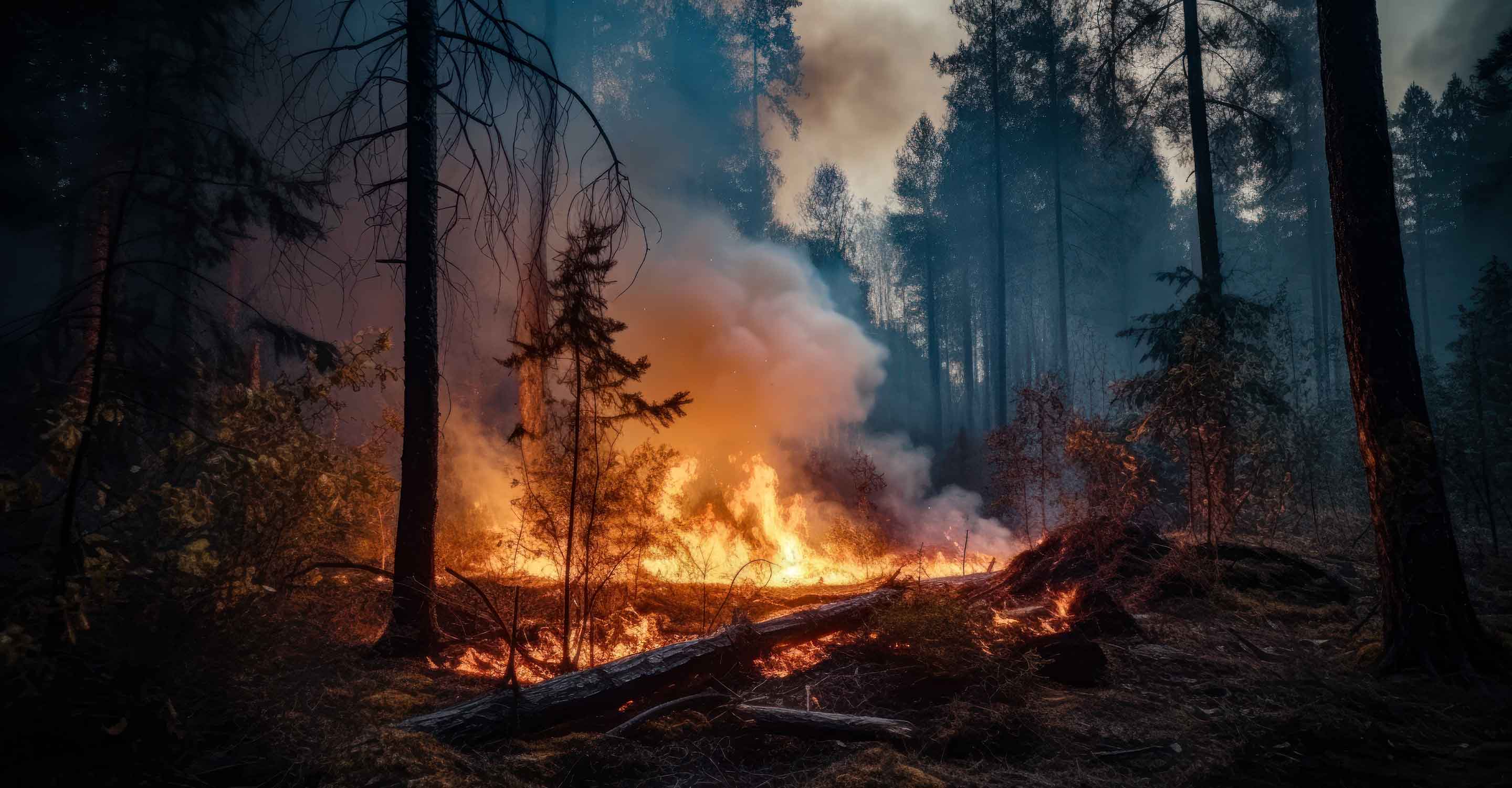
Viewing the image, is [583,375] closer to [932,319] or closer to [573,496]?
[573,496]

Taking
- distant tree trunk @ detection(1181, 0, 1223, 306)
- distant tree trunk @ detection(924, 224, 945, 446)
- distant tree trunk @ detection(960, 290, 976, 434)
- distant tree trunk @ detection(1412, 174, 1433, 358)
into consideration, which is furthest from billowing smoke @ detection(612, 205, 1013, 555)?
distant tree trunk @ detection(1412, 174, 1433, 358)

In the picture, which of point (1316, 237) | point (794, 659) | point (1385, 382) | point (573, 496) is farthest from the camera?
point (1316, 237)

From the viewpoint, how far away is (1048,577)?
8016mm

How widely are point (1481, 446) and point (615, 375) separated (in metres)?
14.1

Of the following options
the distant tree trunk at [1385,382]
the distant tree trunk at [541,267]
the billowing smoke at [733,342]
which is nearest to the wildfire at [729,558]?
the distant tree trunk at [541,267]

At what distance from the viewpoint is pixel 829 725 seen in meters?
4.39

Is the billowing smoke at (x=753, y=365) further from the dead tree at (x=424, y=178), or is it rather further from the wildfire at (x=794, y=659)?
the wildfire at (x=794, y=659)

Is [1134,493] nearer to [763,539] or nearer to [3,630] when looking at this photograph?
[763,539]

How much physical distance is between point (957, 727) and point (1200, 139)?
13473 mm

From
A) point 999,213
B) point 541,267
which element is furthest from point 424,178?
point 999,213

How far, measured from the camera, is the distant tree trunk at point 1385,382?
513cm

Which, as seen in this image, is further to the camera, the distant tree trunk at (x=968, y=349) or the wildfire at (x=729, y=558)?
the distant tree trunk at (x=968, y=349)

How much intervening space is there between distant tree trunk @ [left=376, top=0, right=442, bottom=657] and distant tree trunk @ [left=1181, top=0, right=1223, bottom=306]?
1331cm

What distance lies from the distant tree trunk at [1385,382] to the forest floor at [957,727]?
18.5 inches
